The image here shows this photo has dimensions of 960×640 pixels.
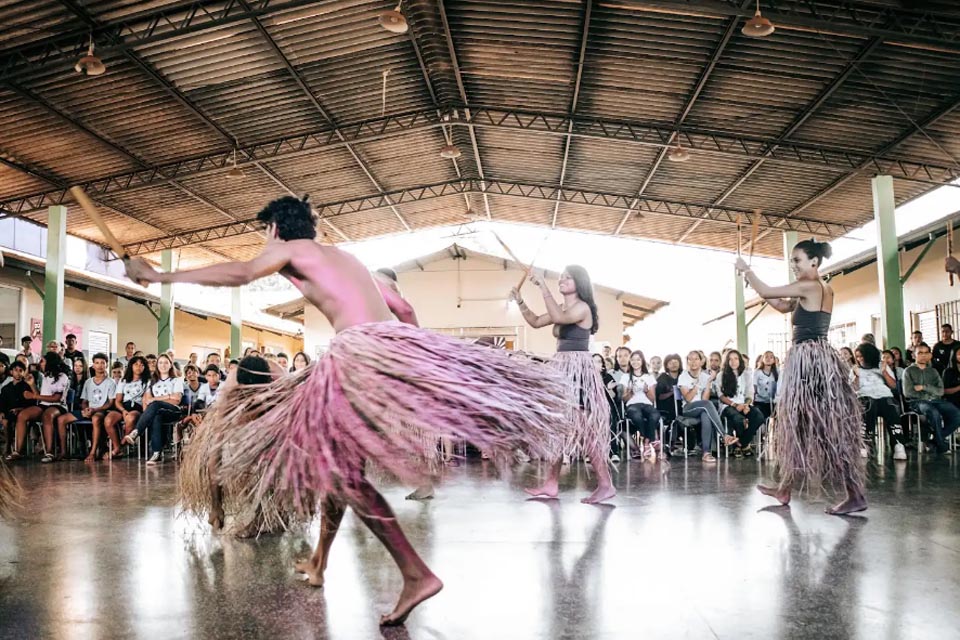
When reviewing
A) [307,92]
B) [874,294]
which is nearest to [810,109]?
[874,294]

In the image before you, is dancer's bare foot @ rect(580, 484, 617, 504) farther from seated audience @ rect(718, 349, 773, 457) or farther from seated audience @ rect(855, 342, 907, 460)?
seated audience @ rect(855, 342, 907, 460)

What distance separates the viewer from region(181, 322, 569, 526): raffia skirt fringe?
2.12 meters

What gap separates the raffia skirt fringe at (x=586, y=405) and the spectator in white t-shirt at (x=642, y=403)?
10.8 feet

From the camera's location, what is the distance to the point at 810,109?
421 inches

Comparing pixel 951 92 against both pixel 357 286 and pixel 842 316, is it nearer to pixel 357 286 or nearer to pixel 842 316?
pixel 842 316

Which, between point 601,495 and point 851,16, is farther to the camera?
point 851,16

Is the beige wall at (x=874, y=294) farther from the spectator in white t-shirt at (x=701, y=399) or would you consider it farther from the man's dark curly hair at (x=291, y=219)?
the man's dark curly hair at (x=291, y=219)

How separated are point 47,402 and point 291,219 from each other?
7022mm

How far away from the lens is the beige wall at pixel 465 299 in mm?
19141

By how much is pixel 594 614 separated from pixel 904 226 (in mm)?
12797

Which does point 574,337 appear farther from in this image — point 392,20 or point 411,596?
point 392,20

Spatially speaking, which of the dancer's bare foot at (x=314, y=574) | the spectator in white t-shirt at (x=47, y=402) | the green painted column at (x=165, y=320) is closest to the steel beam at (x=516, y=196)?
the green painted column at (x=165, y=320)

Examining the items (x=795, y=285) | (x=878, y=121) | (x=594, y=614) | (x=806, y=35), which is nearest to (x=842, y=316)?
(x=878, y=121)

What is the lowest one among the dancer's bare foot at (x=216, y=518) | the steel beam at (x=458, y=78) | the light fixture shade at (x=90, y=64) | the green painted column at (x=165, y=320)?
the dancer's bare foot at (x=216, y=518)
